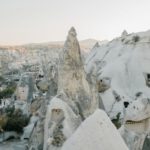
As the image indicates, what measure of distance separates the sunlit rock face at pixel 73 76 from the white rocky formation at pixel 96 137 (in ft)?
34.7

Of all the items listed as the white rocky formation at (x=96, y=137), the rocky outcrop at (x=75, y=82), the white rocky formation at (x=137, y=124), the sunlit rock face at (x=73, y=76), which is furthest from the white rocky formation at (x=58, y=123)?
the sunlit rock face at (x=73, y=76)

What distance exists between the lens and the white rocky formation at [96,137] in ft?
16.7

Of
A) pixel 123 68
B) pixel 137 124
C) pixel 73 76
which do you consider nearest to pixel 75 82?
pixel 73 76

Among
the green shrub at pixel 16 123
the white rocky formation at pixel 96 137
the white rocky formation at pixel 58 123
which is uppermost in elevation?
the white rocky formation at pixel 96 137

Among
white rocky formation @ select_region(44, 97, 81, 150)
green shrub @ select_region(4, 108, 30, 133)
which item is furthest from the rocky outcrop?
green shrub @ select_region(4, 108, 30, 133)

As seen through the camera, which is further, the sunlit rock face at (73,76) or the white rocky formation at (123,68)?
the white rocky formation at (123,68)

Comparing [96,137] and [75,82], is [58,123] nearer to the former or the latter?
[96,137]

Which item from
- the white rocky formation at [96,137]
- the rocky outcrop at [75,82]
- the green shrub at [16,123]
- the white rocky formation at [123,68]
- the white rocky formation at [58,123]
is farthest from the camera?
the white rocky formation at [123,68]

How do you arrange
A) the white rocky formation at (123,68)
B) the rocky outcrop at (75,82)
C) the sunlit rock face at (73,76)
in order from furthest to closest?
the white rocky formation at (123,68)
the sunlit rock face at (73,76)
the rocky outcrop at (75,82)

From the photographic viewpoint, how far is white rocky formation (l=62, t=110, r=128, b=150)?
5.08m

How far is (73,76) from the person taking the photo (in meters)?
17.4

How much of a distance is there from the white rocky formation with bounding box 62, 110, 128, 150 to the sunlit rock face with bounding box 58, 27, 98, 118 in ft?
34.7

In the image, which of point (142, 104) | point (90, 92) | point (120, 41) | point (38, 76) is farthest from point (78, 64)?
point (38, 76)

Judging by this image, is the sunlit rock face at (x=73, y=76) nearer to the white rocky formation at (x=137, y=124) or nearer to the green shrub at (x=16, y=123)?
the white rocky formation at (x=137, y=124)
